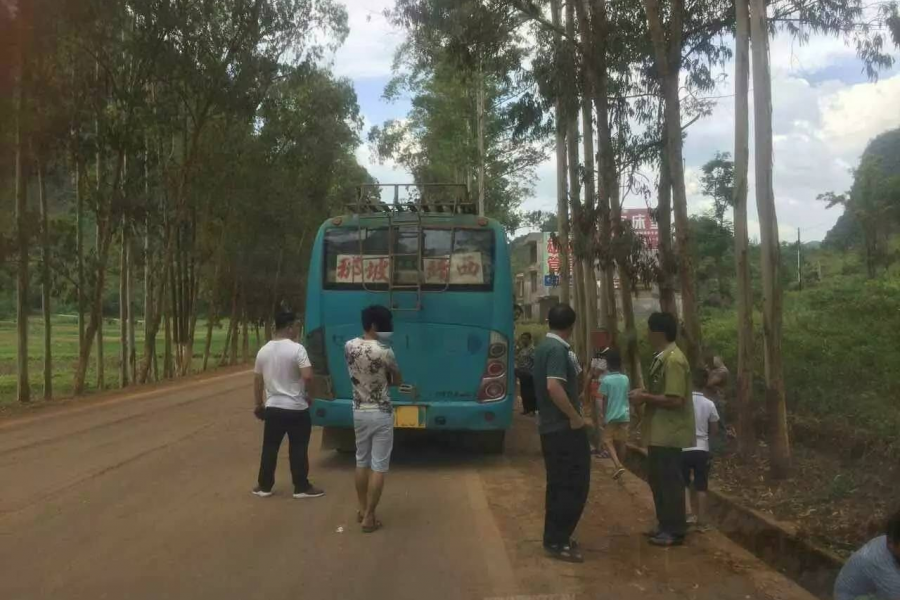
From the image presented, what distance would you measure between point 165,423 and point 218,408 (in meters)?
3.16

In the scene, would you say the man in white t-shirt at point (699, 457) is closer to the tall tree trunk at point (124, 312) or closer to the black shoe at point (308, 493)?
the black shoe at point (308, 493)

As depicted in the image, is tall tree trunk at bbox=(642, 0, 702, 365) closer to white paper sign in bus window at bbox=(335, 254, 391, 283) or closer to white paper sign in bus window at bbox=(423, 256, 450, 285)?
white paper sign in bus window at bbox=(423, 256, 450, 285)

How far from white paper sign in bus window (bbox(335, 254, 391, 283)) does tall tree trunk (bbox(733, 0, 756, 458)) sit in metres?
4.00

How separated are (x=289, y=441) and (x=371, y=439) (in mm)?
1599

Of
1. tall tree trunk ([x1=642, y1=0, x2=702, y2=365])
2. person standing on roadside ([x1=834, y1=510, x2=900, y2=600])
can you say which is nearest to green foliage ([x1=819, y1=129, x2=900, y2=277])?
tall tree trunk ([x1=642, y1=0, x2=702, y2=365])

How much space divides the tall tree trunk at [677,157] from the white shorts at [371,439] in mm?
5876

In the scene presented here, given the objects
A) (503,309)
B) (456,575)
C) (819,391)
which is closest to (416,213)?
(503,309)

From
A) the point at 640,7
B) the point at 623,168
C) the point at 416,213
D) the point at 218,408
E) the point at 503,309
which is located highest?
the point at 640,7

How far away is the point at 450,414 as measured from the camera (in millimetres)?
10352

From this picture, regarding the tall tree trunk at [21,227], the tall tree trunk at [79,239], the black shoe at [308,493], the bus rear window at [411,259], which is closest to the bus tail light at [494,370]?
the bus rear window at [411,259]

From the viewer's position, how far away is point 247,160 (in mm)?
35688

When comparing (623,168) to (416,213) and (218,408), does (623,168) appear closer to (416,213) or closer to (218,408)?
(416,213)

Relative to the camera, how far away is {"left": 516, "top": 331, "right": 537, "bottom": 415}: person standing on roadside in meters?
16.3

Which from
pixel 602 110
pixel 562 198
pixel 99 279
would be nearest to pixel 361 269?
pixel 602 110
